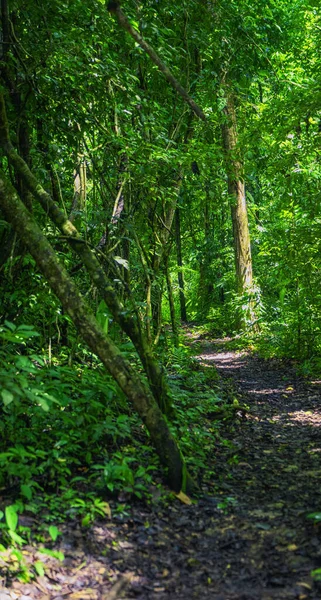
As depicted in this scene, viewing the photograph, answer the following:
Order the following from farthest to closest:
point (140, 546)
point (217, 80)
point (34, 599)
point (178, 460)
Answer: point (217, 80), point (178, 460), point (140, 546), point (34, 599)

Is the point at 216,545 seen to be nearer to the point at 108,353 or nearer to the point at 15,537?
the point at 15,537

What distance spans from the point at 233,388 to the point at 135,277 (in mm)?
2528

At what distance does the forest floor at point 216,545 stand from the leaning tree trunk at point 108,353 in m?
0.34

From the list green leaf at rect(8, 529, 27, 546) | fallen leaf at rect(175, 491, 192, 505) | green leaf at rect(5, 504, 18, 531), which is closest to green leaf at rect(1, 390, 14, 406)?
green leaf at rect(5, 504, 18, 531)

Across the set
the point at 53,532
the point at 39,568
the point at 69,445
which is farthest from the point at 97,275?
the point at 39,568

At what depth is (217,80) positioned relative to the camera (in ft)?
27.2

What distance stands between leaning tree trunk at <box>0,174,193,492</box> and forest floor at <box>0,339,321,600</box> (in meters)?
0.34

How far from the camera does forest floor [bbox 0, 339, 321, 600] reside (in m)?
2.72

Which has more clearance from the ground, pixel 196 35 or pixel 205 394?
pixel 196 35

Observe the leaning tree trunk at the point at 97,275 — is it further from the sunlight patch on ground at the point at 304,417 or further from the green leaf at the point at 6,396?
the sunlight patch on ground at the point at 304,417

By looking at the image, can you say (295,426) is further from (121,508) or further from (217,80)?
(217,80)

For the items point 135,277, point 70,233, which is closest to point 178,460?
point 70,233

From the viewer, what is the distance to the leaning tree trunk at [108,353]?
372 centimetres

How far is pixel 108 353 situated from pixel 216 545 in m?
1.49
